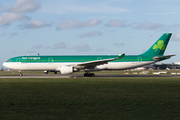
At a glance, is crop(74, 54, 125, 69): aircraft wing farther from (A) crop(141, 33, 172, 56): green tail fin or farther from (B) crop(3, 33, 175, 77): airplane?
(A) crop(141, 33, 172, 56): green tail fin

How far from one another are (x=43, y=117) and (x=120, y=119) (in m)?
3.01

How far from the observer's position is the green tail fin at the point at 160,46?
137 ft

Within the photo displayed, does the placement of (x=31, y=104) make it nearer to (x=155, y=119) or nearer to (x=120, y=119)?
(x=120, y=119)

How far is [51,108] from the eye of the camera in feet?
35.8

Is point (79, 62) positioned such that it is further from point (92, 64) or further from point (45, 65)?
point (45, 65)

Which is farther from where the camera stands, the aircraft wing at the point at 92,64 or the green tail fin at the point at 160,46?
the green tail fin at the point at 160,46

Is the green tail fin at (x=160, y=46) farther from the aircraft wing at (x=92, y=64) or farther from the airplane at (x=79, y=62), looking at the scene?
the aircraft wing at (x=92, y=64)

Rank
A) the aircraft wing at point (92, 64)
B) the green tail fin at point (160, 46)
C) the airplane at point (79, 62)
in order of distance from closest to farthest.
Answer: the aircraft wing at point (92, 64) < the airplane at point (79, 62) < the green tail fin at point (160, 46)

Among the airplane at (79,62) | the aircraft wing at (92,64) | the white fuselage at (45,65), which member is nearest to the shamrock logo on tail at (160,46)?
the airplane at (79,62)

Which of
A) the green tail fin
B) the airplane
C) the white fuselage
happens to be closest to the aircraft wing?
the airplane

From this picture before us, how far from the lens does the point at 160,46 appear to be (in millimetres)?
41875

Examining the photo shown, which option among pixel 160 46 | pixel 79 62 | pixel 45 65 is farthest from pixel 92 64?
pixel 160 46

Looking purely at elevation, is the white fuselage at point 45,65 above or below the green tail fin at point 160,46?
below

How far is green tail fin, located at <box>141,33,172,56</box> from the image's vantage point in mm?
41844
